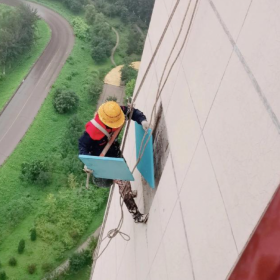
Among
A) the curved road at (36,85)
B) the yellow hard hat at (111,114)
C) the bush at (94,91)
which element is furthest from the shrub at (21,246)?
the yellow hard hat at (111,114)

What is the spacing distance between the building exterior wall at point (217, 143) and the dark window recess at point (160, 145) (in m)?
0.16

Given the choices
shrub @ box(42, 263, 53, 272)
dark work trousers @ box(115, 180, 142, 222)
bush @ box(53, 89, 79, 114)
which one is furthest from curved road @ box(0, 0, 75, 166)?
dark work trousers @ box(115, 180, 142, 222)

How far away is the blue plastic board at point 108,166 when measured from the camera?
3364mm

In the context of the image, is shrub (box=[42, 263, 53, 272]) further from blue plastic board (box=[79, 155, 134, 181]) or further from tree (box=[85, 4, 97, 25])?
tree (box=[85, 4, 97, 25])

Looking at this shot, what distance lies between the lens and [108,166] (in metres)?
3.50

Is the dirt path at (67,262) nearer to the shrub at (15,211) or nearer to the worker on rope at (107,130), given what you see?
the shrub at (15,211)

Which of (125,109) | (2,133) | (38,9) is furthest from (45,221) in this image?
(38,9)

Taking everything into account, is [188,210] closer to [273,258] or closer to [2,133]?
[273,258]

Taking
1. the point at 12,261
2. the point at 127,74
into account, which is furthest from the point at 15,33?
the point at 12,261

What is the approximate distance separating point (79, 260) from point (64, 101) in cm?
1192

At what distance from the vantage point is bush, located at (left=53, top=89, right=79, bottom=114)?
24297mm

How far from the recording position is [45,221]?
17.2 metres

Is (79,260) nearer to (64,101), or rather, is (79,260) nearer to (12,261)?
(12,261)

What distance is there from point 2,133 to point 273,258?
23.1 metres
